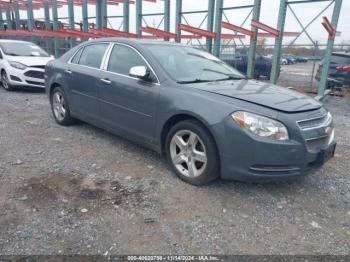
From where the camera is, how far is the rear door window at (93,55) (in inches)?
183

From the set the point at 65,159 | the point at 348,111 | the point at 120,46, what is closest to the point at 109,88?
the point at 120,46

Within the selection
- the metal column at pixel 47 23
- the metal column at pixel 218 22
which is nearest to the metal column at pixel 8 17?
the metal column at pixel 47 23

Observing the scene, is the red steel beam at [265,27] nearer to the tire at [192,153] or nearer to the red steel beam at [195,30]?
the red steel beam at [195,30]

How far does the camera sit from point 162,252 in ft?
7.96

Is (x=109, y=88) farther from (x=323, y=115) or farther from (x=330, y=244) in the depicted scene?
(x=330, y=244)

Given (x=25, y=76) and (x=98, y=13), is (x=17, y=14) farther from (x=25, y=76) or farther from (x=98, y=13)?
(x=25, y=76)

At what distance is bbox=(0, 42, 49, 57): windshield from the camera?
9.23 m

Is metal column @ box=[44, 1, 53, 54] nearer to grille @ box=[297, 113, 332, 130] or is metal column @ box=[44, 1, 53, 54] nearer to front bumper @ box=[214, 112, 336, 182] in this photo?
front bumper @ box=[214, 112, 336, 182]

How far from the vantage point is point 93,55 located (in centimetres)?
486

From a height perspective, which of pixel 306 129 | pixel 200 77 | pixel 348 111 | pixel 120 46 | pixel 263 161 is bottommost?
pixel 348 111

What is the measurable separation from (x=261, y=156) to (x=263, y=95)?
77 centimetres

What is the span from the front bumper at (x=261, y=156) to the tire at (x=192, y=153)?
0.44 feet

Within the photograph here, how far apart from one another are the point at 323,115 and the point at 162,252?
2275 millimetres

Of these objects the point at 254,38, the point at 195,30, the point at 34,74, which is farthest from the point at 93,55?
the point at 254,38
